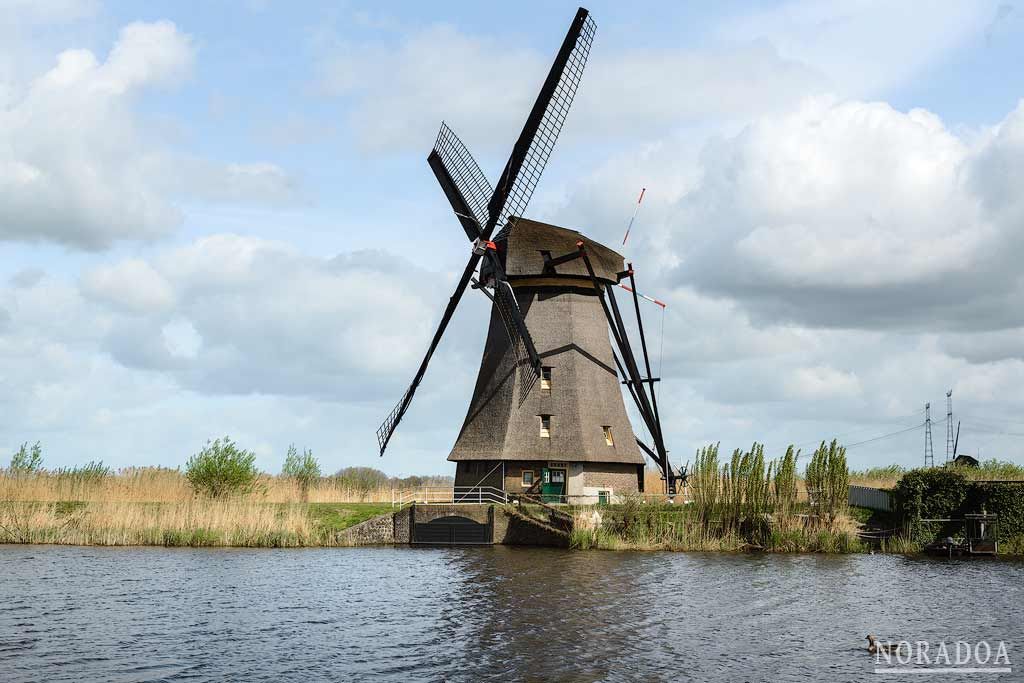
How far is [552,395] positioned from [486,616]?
18.4m

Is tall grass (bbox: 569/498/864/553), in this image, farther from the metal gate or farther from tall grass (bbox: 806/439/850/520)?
the metal gate

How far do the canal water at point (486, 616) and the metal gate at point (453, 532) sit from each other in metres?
5.65

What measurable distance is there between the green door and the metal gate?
8.89 feet

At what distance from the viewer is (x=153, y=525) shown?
32125mm

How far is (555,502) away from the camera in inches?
1412

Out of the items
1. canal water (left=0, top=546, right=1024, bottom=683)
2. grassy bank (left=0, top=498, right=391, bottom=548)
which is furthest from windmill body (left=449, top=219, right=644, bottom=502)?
canal water (left=0, top=546, right=1024, bottom=683)

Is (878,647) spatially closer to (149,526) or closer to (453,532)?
(453,532)

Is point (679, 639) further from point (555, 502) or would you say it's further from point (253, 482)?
point (253, 482)

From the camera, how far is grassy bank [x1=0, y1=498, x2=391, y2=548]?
3183cm

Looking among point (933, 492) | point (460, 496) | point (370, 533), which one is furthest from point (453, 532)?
point (933, 492)

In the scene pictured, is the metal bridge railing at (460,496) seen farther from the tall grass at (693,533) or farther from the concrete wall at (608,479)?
the tall grass at (693,533)

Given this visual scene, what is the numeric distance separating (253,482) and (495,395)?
393 inches

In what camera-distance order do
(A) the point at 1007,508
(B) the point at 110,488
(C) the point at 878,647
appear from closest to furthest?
(C) the point at 878,647 → (A) the point at 1007,508 → (B) the point at 110,488

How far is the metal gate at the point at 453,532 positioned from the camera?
3441cm
